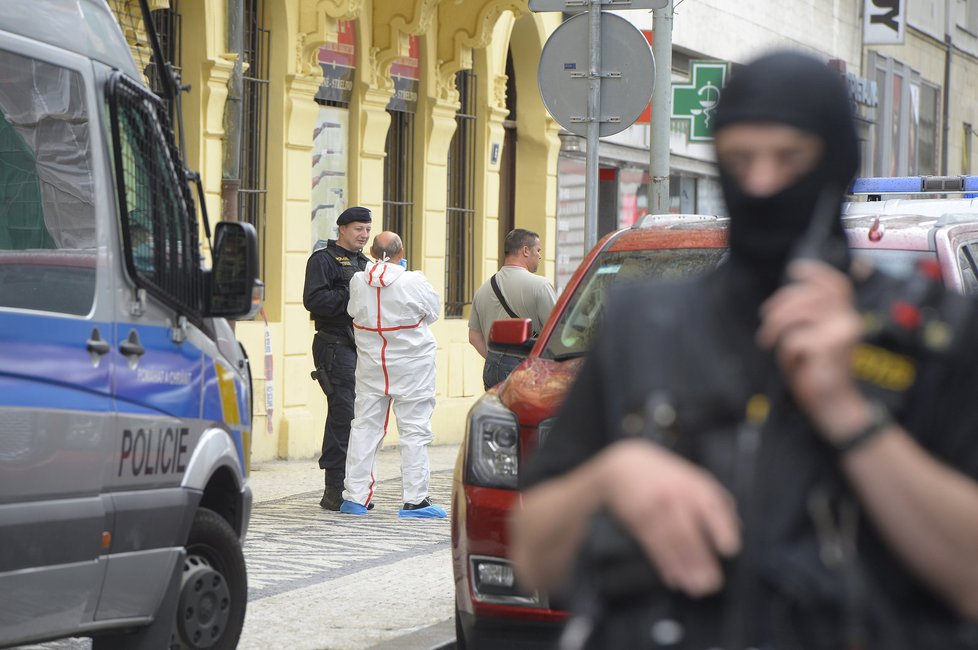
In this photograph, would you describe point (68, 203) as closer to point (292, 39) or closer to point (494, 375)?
point (494, 375)

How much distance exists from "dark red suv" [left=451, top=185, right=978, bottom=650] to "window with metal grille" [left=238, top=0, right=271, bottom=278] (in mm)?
8172

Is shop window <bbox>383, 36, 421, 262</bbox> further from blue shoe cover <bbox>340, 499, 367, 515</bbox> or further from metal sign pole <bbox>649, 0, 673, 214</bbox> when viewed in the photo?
blue shoe cover <bbox>340, 499, 367, 515</bbox>

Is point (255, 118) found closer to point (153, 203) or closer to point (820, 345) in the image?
point (153, 203)

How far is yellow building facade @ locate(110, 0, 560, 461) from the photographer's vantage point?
597 inches

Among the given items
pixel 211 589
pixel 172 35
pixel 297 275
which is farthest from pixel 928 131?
pixel 211 589

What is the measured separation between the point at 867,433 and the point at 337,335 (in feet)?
35.4

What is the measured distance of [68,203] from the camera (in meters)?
5.93

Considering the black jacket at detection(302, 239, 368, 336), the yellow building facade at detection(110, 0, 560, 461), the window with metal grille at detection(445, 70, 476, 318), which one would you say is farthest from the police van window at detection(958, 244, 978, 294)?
the window with metal grille at detection(445, 70, 476, 318)

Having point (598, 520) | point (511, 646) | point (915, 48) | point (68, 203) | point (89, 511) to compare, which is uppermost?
point (915, 48)

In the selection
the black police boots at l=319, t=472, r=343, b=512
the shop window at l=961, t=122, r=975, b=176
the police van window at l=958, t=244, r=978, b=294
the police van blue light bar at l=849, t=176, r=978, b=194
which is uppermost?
the shop window at l=961, t=122, r=975, b=176

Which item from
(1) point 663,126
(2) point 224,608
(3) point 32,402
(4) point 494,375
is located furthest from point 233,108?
(3) point 32,402

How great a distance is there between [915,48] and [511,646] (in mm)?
33601

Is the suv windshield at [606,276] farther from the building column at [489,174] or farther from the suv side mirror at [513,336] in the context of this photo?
the building column at [489,174]

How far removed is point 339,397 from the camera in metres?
12.7
